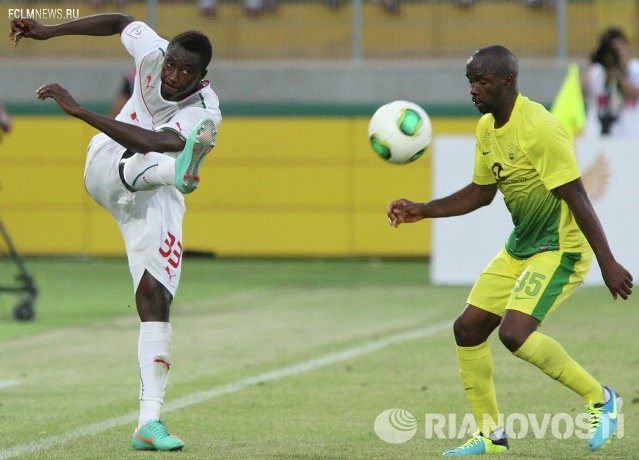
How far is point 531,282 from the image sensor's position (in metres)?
6.30

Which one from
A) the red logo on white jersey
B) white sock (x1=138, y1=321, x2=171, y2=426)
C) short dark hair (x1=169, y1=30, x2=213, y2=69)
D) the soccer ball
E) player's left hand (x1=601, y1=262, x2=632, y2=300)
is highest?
short dark hair (x1=169, y1=30, x2=213, y2=69)

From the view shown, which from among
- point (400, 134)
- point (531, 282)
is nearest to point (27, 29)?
point (400, 134)

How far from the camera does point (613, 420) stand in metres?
6.30

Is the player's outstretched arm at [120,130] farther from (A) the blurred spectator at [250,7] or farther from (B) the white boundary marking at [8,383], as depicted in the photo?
(A) the blurred spectator at [250,7]

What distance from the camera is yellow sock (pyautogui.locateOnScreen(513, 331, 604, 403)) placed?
6.23 metres

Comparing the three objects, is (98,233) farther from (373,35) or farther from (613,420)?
(613,420)

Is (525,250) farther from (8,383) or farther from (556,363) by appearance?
(8,383)

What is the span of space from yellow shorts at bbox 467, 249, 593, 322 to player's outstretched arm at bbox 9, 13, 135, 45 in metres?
2.39

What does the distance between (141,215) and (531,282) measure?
205 centimetres

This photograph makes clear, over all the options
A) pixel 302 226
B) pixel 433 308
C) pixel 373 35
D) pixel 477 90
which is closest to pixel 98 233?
pixel 302 226

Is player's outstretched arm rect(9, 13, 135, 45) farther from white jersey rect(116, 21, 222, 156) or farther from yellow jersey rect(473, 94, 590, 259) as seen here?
yellow jersey rect(473, 94, 590, 259)

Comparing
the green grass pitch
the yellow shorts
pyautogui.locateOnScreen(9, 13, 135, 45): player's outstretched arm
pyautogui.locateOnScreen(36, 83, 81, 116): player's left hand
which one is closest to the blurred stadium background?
the green grass pitch

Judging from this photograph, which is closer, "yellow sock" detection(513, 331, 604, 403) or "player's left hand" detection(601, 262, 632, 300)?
"player's left hand" detection(601, 262, 632, 300)

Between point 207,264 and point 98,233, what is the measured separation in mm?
1733
